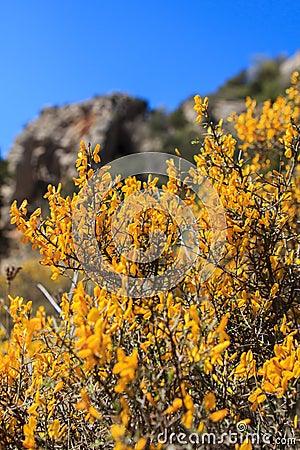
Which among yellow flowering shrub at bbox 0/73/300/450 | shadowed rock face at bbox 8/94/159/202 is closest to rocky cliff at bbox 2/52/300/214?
shadowed rock face at bbox 8/94/159/202

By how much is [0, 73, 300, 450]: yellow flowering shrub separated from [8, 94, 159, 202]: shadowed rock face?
25.6 metres

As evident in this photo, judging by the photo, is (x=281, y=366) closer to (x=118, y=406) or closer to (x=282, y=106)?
(x=118, y=406)

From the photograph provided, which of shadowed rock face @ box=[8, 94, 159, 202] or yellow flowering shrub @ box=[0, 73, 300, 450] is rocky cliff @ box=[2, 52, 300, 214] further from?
yellow flowering shrub @ box=[0, 73, 300, 450]

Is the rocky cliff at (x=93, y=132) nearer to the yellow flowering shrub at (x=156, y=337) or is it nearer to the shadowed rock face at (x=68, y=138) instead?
the shadowed rock face at (x=68, y=138)

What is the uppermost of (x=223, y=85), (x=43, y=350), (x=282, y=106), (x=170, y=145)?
(x=223, y=85)

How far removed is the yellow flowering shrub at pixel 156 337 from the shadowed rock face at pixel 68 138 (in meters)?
25.6

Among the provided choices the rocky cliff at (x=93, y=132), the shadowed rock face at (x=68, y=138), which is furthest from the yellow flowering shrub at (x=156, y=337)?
the shadowed rock face at (x=68, y=138)

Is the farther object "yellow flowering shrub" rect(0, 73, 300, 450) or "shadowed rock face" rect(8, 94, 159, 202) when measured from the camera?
"shadowed rock face" rect(8, 94, 159, 202)

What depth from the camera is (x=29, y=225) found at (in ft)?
A: 5.64

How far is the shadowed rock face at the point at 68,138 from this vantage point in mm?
28594

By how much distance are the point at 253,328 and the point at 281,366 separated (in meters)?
0.58

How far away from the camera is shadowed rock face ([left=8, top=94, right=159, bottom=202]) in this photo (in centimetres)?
2859

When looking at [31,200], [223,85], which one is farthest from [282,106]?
[223,85]

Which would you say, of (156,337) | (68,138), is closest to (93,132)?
(68,138)
